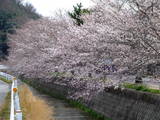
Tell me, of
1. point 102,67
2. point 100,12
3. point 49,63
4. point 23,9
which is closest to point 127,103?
point 102,67

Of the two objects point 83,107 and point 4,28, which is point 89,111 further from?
point 4,28

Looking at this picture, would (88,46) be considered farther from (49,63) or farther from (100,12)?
(49,63)

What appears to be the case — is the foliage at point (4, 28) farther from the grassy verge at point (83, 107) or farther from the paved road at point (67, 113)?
the paved road at point (67, 113)

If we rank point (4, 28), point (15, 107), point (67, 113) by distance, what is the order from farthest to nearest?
1. point (4, 28)
2. point (67, 113)
3. point (15, 107)

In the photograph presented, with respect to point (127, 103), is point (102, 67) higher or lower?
A: higher

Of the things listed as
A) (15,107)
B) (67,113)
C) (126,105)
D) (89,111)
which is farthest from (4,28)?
(15,107)

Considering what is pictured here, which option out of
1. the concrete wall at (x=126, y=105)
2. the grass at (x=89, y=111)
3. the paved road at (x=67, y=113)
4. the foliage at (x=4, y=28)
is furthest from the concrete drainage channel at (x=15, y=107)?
the foliage at (x=4, y=28)

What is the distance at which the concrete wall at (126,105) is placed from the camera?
13.5 m

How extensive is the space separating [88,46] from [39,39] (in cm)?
2008

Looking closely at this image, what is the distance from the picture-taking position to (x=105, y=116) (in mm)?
18516

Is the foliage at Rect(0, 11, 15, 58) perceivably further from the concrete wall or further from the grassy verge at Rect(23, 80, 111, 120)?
the concrete wall

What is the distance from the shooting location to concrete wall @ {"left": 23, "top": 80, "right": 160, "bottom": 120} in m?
13.5

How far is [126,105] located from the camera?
1622cm

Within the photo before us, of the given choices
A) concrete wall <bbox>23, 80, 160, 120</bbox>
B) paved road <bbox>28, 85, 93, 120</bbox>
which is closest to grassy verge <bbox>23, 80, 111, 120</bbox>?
concrete wall <bbox>23, 80, 160, 120</bbox>
